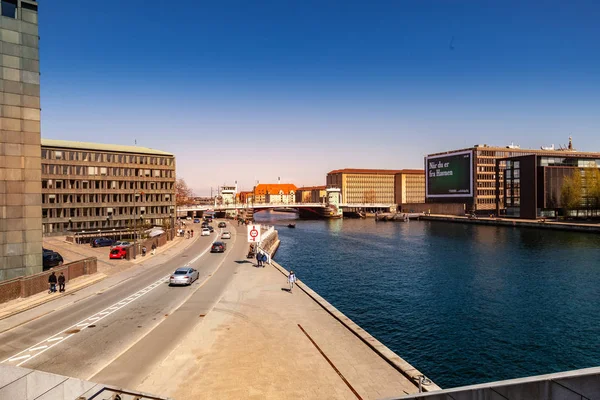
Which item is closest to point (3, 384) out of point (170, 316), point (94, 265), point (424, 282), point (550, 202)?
point (170, 316)

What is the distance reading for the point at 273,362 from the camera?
17.3 meters

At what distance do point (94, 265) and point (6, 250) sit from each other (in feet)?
26.6

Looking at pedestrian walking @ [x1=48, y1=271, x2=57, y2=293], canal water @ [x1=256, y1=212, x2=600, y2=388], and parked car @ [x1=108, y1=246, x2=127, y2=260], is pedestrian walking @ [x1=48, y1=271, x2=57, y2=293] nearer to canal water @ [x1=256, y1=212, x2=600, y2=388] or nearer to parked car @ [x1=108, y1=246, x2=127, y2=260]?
parked car @ [x1=108, y1=246, x2=127, y2=260]

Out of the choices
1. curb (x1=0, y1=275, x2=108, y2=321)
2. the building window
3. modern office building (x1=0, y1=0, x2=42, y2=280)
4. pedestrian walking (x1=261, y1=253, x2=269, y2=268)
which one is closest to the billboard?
pedestrian walking (x1=261, y1=253, x2=269, y2=268)

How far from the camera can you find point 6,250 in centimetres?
3375

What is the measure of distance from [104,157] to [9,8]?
6052 cm

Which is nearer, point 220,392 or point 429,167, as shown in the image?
point 220,392

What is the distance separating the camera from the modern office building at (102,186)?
83.1 meters

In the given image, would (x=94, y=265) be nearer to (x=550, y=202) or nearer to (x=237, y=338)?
(x=237, y=338)

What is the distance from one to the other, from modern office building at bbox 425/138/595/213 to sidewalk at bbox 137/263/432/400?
5959 inches

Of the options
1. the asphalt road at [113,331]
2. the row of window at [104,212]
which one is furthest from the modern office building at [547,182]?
the asphalt road at [113,331]

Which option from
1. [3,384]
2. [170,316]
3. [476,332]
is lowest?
[476,332]

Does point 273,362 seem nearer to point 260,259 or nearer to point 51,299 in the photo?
point 51,299

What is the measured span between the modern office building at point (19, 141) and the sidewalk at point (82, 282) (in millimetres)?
4290
